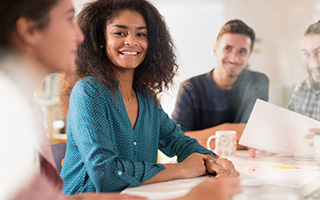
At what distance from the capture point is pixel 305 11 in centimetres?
161

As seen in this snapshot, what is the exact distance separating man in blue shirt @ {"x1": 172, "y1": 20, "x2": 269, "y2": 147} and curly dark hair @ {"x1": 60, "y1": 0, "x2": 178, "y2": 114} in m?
0.46

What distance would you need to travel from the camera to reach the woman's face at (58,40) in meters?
0.64

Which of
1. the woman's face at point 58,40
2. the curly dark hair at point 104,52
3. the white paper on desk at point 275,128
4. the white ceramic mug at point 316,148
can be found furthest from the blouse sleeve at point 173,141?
the woman's face at point 58,40

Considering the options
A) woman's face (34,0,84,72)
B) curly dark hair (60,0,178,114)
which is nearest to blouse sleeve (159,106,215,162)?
curly dark hair (60,0,178,114)

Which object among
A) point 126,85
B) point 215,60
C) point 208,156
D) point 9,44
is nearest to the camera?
point 9,44

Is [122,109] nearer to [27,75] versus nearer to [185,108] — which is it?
[27,75]

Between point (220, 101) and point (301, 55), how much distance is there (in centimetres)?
45

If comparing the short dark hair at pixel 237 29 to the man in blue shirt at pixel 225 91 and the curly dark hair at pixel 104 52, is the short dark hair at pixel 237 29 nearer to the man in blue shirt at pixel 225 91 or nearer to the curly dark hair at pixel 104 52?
the man in blue shirt at pixel 225 91

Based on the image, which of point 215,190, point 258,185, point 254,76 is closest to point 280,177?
point 258,185

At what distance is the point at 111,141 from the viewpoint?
100 cm

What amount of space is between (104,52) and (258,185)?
68 centimetres

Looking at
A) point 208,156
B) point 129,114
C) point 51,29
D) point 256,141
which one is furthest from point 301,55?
point 51,29

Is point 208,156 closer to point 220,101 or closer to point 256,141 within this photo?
point 256,141

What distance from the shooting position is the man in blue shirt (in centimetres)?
176
